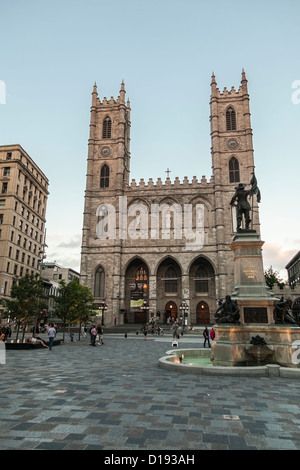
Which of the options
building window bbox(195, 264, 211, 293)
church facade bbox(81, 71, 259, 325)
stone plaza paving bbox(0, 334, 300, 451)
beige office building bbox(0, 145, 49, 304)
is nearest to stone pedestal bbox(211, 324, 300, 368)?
stone plaza paving bbox(0, 334, 300, 451)

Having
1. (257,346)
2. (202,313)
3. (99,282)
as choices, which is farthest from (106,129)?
(257,346)

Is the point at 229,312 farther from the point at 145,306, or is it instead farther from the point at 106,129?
the point at 106,129

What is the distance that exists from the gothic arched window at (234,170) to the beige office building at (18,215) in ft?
101

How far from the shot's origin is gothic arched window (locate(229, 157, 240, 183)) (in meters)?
46.5

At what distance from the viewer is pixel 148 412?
17.2ft

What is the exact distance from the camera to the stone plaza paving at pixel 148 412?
12.9 feet

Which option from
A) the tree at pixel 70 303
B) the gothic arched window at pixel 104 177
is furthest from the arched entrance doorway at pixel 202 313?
the gothic arched window at pixel 104 177

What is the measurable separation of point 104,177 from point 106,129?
9.02 m

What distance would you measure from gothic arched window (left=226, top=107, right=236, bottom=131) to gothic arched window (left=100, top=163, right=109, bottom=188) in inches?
807

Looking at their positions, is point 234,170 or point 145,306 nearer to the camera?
point 145,306

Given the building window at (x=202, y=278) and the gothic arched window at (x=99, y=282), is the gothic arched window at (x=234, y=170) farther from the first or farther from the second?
the gothic arched window at (x=99, y=282)

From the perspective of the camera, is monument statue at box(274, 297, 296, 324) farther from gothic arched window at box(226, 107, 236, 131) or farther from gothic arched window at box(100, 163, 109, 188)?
gothic arched window at box(226, 107, 236, 131)
